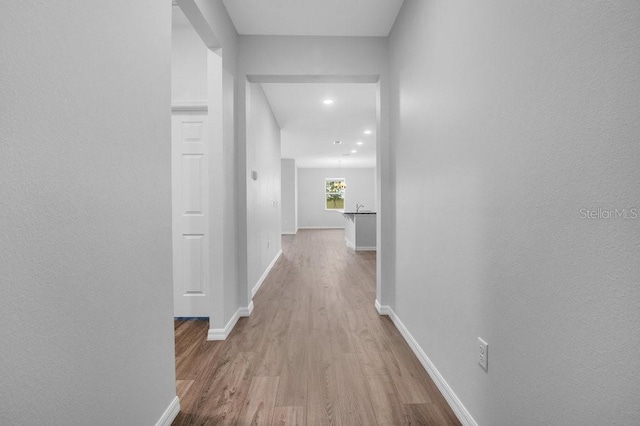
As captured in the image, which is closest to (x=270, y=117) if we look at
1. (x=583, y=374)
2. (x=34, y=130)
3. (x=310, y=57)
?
(x=310, y=57)

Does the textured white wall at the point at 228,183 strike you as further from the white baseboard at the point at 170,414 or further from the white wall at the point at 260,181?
the white baseboard at the point at 170,414

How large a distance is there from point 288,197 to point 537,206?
10682mm

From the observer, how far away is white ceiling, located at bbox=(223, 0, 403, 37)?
2.53 metres

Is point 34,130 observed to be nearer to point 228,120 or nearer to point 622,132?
point 622,132

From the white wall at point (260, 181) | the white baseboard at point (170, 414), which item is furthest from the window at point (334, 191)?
the white baseboard at point (170, 414)

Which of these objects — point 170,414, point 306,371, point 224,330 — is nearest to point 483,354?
point 306,371

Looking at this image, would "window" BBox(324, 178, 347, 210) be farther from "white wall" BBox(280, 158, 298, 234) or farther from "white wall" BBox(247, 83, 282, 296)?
"white wall" BBox(247, 83, 282, 296)

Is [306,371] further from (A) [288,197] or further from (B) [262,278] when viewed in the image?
(A) [288,197]

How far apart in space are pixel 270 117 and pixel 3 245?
478 centimetres

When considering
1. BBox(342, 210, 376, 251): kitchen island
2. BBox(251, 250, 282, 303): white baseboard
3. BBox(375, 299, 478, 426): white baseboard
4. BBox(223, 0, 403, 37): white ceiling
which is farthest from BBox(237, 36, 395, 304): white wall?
BBox(342, 210, 376, 251): kitchen island

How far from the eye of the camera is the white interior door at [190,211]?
2.94m

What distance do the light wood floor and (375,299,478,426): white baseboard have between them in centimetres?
4

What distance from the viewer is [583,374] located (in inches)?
33.9

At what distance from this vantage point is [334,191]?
13.3 metres
